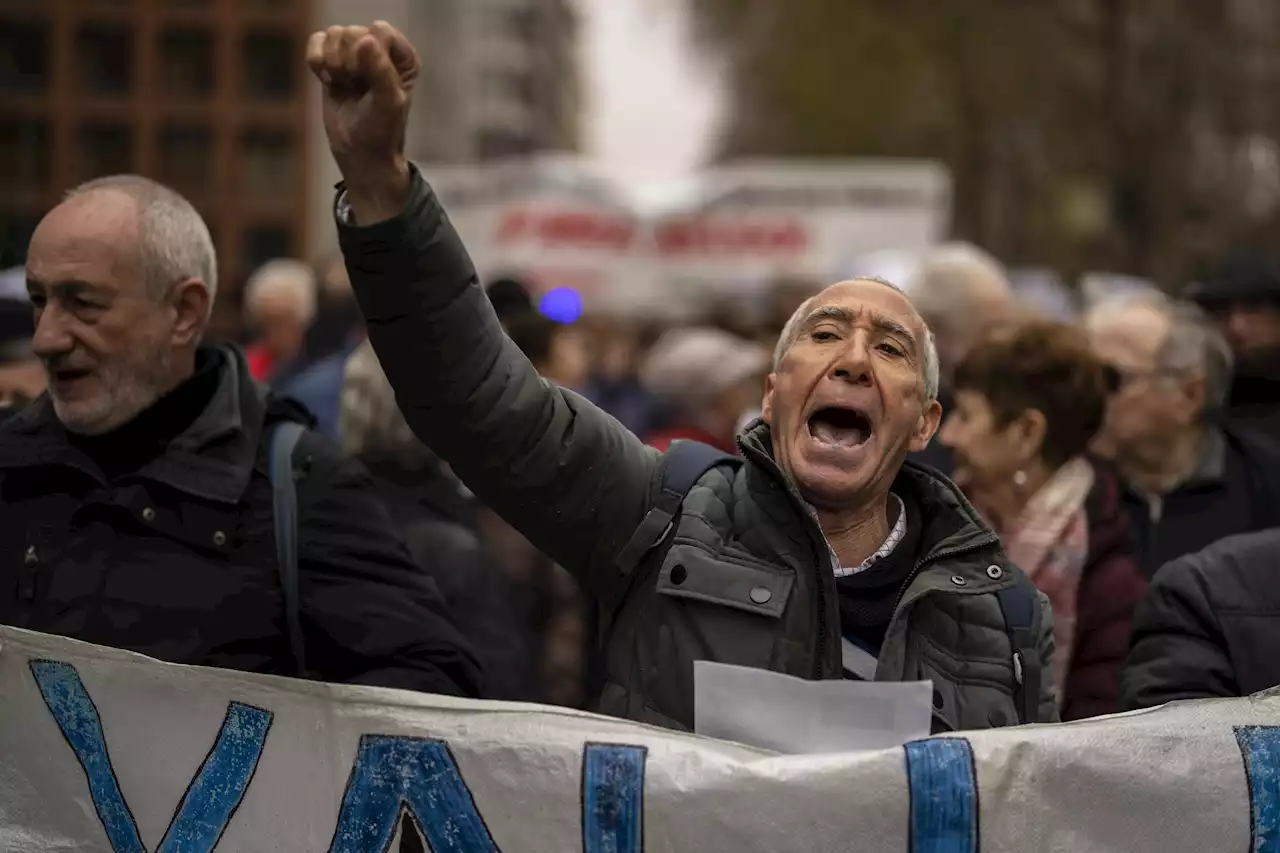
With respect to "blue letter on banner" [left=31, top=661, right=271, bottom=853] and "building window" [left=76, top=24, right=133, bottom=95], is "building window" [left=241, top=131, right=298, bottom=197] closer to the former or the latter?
"building window" [left=76, top=24, right=133, bottom=95]

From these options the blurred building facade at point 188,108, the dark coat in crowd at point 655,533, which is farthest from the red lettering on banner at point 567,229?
the dark coat in crowd at point 655,533

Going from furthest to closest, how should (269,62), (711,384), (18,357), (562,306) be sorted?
(269,62), (562,306), (711,384), (18,357)

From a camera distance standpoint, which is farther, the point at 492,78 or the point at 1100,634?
the point at 492,78

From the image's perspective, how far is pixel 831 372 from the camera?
9.53ft

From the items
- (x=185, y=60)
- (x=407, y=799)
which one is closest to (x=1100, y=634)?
(x=407, y=799)

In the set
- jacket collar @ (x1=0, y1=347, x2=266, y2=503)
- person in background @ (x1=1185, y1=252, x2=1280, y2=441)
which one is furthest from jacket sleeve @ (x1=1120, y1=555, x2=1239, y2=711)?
person in background @ (x1=1185, y1=252, x2=1280, y2=441)

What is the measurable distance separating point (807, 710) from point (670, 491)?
392 millimetres

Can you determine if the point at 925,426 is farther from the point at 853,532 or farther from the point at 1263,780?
the point at 1263,780

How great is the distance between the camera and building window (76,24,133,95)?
22172mm

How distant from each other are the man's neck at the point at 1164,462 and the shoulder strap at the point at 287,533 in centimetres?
244

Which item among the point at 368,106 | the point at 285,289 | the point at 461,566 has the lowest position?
the point at 285,289

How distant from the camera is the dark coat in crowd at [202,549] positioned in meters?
3.11

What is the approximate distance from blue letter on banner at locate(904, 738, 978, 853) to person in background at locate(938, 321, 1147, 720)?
3.85 feet

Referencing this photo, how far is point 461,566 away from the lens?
4.18 metres
